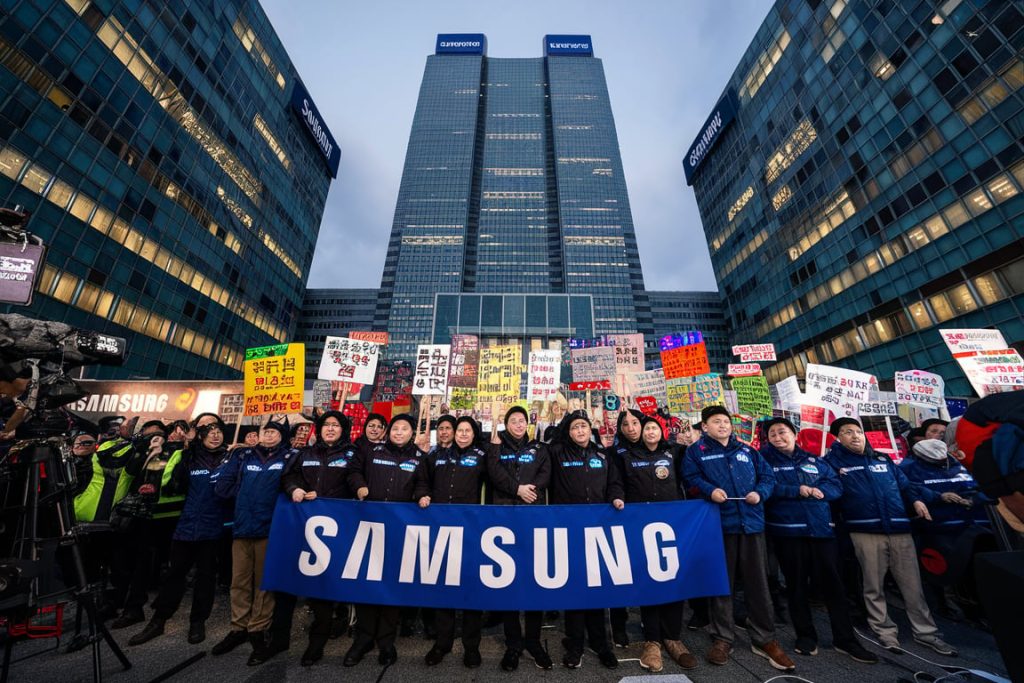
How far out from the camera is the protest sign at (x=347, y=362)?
1061cm

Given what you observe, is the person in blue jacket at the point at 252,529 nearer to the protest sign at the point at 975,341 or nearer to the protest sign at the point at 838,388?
the protest sign at the point at 838,388

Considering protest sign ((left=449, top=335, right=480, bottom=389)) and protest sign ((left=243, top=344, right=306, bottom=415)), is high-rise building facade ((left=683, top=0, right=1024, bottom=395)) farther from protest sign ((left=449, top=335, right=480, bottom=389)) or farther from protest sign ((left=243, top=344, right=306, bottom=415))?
protest sign ((left=243, top=344, right=306, bottom=415))

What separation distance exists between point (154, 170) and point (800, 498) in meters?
42.9

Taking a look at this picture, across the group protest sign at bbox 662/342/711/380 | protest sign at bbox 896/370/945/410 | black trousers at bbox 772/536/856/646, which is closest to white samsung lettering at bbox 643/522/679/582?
black trousers at bbox 772/536/856/646

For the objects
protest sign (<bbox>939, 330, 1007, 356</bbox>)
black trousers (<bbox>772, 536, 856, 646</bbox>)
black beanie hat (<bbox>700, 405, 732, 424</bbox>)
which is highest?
protest sign (<bbox>939, 330, 1007, 356</bbox>)

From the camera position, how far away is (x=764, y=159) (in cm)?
4434

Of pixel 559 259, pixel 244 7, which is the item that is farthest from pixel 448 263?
pixel 244 7

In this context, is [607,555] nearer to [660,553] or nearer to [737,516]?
[660,553]

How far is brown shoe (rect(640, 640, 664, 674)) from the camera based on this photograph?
394cm

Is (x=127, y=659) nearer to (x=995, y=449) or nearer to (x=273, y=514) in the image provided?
(x=273, y=514)

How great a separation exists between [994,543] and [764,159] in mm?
51224

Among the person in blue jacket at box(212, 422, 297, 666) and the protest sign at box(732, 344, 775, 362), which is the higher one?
the protest sign at box(732, 344, 775, 362)

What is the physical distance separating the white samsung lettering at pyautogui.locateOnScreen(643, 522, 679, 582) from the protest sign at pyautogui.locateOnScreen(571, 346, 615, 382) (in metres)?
10.5

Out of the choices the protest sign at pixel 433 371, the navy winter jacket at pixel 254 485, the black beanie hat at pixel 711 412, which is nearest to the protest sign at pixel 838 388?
the black beanie hat at pixel 711 412
